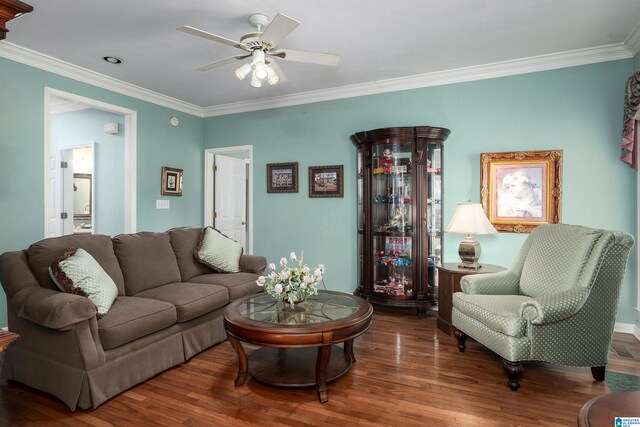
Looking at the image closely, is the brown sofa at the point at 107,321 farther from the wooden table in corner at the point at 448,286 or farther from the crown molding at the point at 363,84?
the crown molding at the point at 363,84

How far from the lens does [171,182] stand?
4953mm

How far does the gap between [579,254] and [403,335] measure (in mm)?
1542

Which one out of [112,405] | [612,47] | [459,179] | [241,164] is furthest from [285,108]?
[112,405]

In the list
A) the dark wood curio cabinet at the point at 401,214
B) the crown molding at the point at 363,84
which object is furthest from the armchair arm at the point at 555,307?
the crown molding at the point at 363,84

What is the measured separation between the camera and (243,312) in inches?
95.7

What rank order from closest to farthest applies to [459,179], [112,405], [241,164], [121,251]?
[112,405], [121,251], [459,179], [241,164]

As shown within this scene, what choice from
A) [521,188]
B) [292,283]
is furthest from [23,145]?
[521,188]

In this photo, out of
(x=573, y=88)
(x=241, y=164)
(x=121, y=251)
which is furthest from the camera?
(x=241, y=164)

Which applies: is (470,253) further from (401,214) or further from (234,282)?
(234,282)

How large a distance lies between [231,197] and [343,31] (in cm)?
340

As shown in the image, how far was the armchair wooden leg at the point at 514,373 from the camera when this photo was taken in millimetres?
2279

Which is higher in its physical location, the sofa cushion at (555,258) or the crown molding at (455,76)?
the crown molding at (455,76)

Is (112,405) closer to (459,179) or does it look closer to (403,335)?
(403,335)

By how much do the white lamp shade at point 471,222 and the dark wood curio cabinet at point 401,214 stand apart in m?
0.50
